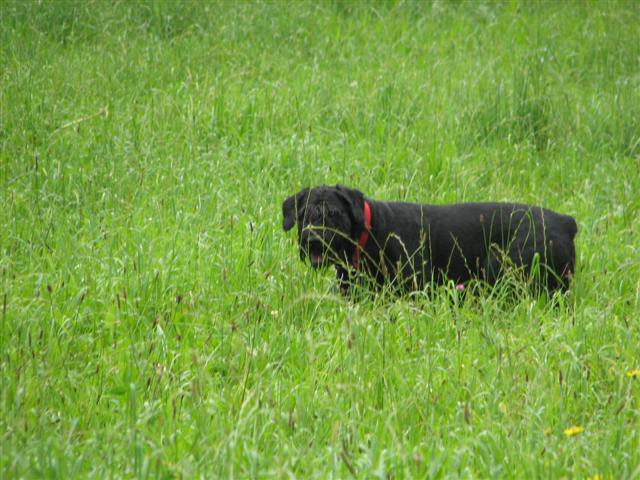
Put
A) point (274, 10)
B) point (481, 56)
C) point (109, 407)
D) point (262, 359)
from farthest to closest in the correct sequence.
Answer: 1. point (274, 10)
2. point (481, 56)
3. point (262, 359)
4. point (109, 407)

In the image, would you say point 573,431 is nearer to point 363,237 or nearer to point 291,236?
point 363,237

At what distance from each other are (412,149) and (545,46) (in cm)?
339

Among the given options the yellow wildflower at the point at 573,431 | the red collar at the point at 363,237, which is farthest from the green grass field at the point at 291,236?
the red collar at the point at 363,237

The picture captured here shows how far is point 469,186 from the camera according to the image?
7.34 metres

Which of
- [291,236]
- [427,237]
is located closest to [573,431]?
[427,237]

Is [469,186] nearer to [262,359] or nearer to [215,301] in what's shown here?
[215,301]

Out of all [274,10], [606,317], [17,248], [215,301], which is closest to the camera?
[606,317]

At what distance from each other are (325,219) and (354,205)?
21cm

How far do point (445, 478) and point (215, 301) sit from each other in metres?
2.17

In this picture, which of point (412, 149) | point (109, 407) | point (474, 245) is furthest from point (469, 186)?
point (109, 407)

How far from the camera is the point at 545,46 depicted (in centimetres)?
1030

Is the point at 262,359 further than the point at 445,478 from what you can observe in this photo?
Yes

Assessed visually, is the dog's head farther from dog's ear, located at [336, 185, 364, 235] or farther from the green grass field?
the green grass field

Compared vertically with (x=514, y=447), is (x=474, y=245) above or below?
below
